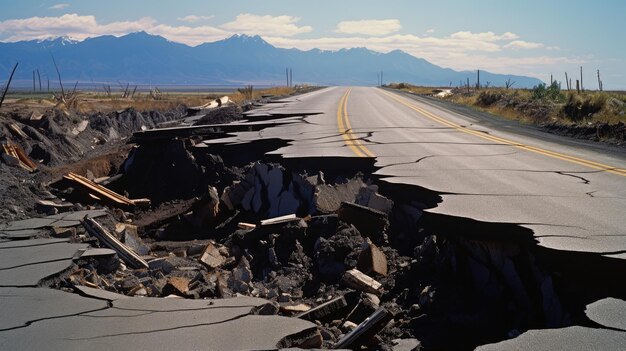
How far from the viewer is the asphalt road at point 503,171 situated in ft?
20.8

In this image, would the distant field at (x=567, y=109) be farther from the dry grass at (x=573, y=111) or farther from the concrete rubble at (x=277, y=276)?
the concrete rubble at (x=277, y=276)

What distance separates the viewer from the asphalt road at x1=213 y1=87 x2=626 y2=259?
6340 millimetres

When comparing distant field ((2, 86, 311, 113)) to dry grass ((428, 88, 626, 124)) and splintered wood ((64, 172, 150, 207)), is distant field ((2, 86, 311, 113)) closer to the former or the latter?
dry grass ((428, 88, 626, 124))

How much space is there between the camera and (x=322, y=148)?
1249 cm

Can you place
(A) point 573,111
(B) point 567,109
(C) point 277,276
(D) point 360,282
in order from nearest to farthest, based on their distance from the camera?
(D) point 360,282
(C) point 277,276
(A) point 573,111
(B) point 567,109

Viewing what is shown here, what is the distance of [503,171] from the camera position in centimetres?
985

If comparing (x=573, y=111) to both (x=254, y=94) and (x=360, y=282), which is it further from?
(x=254, y=94)

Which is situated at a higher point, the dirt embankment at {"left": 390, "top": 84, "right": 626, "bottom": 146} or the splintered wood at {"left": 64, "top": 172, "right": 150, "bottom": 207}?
the dirt embankment at {"left": 390, "top": 84, "right": 626, "bottom": 146}

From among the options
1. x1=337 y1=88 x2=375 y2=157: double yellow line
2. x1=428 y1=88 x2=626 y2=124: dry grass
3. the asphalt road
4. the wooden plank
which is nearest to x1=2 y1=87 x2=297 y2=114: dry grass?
x1=428 y1=88 x2=626 y2=124: dry grass

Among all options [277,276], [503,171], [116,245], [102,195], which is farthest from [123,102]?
[277,276]

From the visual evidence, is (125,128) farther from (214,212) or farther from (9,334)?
(9,334)

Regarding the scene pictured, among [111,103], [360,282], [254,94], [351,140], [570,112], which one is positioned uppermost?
[254,94]

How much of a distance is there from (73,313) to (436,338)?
289cm

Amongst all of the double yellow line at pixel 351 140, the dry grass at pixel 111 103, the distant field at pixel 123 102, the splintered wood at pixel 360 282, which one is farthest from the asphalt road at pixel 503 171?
the distant field at pixel 123 102
